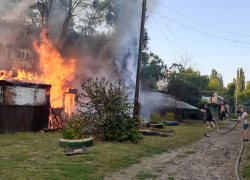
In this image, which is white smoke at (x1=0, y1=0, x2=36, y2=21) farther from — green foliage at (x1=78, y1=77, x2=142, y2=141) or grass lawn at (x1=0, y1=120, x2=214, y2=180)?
grass lawn at (x1=0, y1=120, x2=214, y2=180)

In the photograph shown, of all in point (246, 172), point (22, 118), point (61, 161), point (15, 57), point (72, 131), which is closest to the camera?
point (246, 172)

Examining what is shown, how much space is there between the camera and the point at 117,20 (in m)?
24.5

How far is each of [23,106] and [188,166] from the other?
9.60m

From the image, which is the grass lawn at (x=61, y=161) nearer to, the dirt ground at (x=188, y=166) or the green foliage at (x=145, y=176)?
the dirt ground at (x=188, y=166)

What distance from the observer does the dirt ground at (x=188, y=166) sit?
5.88 metres

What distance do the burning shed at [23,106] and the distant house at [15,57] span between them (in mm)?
13314

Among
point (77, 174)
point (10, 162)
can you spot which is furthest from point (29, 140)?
point (77, 174)

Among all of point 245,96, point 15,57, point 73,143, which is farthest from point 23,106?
point 245,96

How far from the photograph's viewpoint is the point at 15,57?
25828 mm

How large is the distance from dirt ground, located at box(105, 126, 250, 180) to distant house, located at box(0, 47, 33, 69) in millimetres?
21544

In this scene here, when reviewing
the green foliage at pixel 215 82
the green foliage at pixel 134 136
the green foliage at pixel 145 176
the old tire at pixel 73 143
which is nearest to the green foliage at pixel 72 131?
the old tire at pixel 73 143

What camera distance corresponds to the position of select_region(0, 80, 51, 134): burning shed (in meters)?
12.1

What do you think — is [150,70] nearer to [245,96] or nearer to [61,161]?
[61,161]

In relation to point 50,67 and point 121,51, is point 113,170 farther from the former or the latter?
point 121,51
